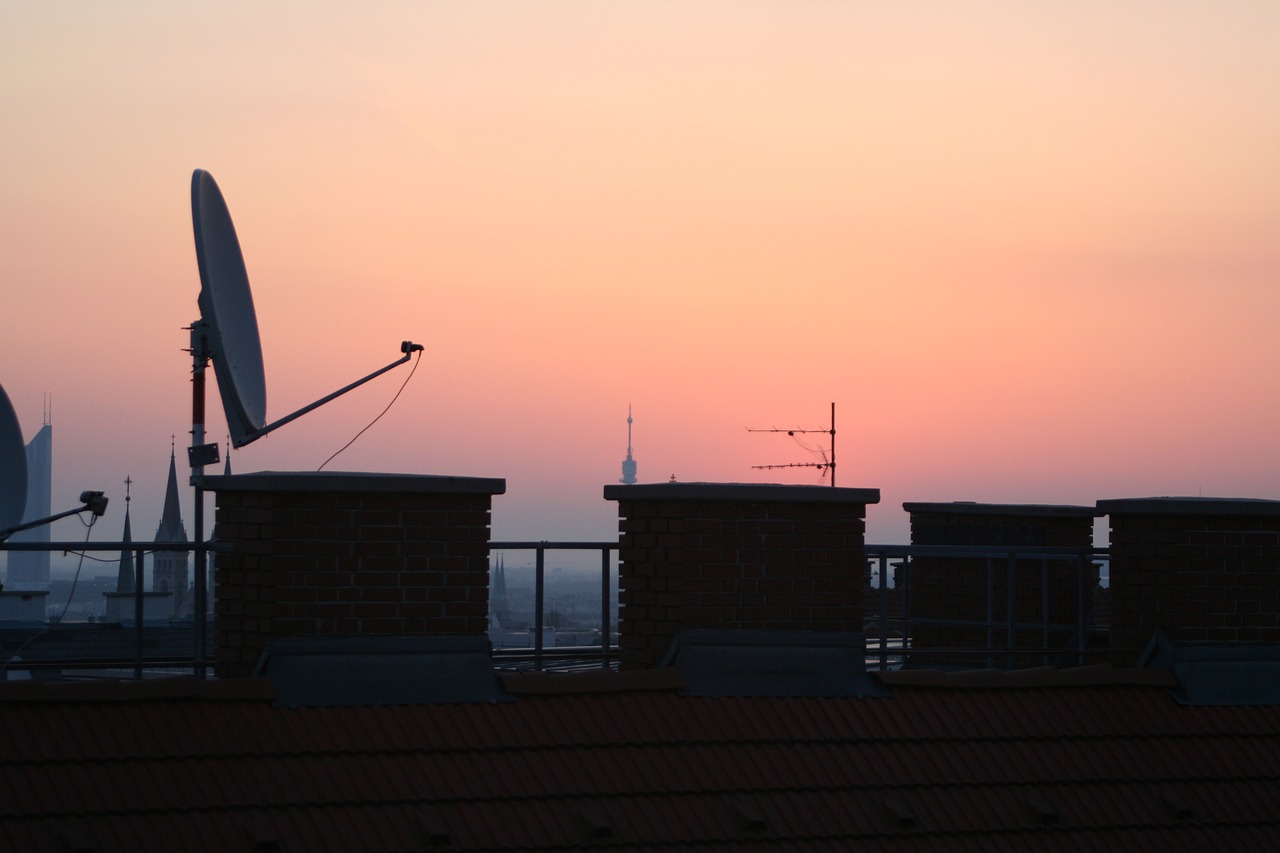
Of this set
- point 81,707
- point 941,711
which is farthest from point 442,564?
point 941,711

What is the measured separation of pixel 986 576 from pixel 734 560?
6120 millimetres

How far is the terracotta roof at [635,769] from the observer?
725 cm

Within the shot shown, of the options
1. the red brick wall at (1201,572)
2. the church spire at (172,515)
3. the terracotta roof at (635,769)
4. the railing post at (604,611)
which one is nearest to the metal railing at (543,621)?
the railing post at (604,611)

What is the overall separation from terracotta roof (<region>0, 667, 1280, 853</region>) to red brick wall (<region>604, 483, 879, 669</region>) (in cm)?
53

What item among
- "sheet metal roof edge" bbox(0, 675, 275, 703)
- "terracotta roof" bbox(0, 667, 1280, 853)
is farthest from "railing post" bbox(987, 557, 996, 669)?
"sheet metal roof edge" bbox(0, 675, 275, 703)

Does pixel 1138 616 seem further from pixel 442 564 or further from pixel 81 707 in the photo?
pixel 81 707

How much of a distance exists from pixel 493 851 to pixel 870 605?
16.4 metres

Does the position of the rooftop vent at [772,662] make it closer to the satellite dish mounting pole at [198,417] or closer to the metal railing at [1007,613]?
the metal railing at [1007,613]

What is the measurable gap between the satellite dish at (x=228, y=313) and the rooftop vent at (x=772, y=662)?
367cm

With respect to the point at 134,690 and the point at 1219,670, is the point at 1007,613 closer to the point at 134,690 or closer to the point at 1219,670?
the point at 1219,670

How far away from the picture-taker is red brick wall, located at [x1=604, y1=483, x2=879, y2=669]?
9.15 m

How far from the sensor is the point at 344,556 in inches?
332

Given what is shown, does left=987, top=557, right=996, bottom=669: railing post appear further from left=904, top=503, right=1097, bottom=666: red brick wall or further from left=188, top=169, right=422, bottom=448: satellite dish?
left=188, top=169, right=422, bottom=448: satellite dish

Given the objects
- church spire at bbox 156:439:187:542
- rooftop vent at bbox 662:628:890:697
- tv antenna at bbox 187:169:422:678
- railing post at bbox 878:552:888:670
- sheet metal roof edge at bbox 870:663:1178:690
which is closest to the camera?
rooftop vent at bbox 662:628:890:697
